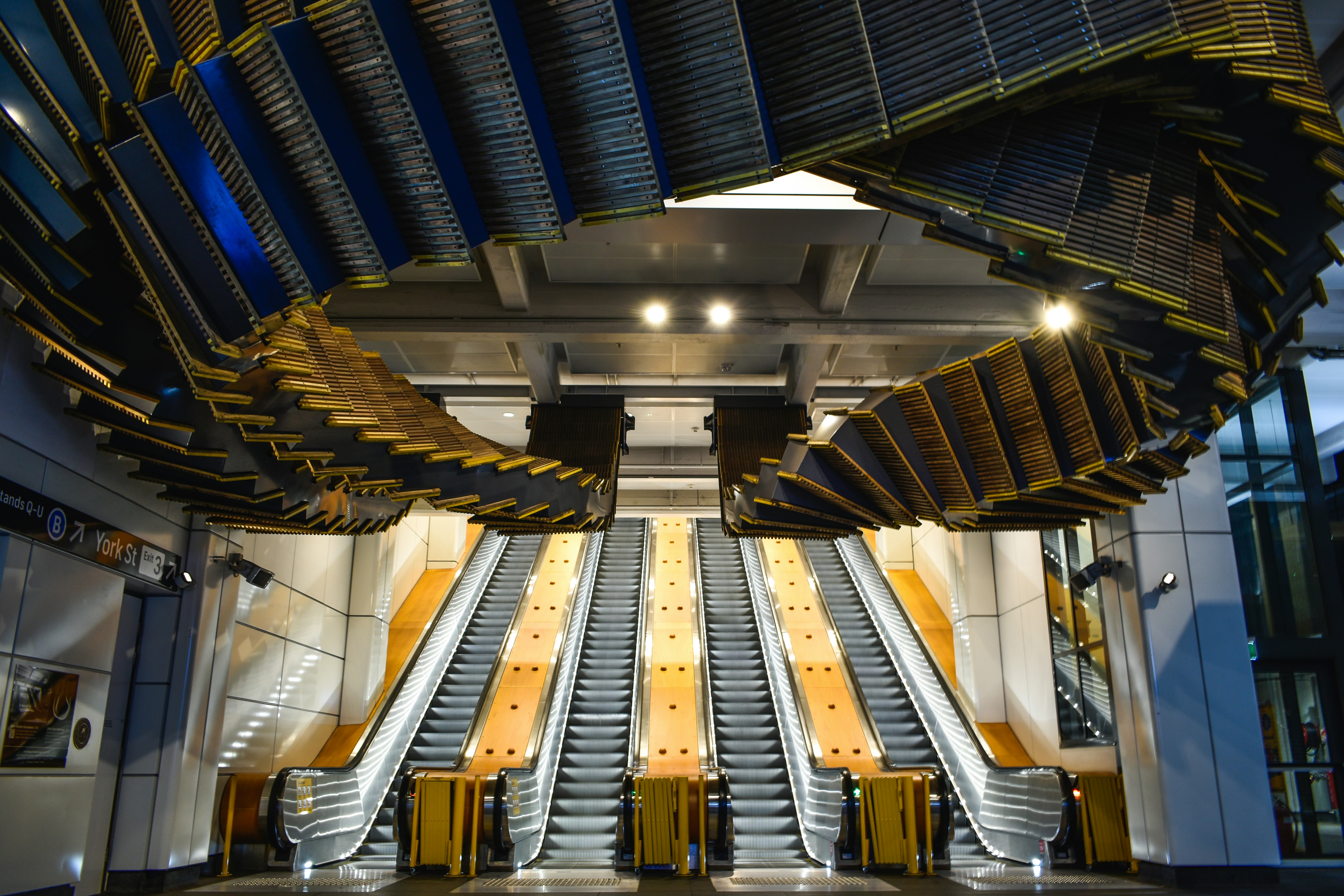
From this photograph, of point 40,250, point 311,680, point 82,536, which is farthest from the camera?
point 311,680

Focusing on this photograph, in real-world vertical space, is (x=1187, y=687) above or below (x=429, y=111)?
below

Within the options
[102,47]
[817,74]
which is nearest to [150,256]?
[102,47]

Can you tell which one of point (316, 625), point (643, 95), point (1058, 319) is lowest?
point (316, 625)

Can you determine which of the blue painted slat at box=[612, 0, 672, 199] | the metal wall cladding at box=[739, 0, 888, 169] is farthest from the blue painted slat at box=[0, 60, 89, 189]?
the metal wall cladding at box=[739, 0, 888, 169]

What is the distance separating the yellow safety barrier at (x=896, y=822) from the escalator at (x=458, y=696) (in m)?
4.78

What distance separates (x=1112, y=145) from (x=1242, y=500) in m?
9.42

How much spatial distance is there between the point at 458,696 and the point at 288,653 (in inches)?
92.1

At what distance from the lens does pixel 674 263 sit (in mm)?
9664

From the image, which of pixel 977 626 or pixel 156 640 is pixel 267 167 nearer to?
pixel 156 640

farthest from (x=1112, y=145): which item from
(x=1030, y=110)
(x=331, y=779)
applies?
(x=331, y=779)

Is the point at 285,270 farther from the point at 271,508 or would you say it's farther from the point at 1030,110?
the point at 271,508

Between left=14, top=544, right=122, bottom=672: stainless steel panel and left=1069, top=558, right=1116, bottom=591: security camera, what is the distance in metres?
9.39

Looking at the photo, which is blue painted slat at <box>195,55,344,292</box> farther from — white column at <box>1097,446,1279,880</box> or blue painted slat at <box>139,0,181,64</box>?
white column at <box>1097,446,1279,880</box>

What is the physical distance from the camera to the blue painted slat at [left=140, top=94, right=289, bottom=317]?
112 inches
